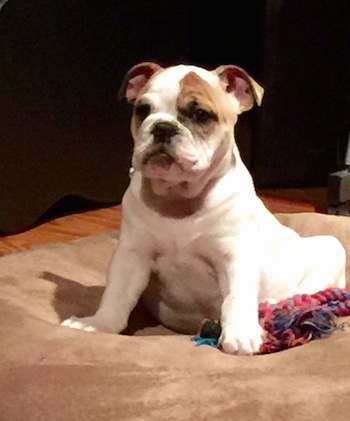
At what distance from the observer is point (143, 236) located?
A: 1.57 meters

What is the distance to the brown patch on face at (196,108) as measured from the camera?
4.92ft

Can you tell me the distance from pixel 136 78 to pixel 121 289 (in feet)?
1.36

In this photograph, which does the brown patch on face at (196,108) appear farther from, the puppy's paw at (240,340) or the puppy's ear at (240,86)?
the puppy's paw at (240,340)

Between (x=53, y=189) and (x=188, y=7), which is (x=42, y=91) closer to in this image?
(x=53, y=189)

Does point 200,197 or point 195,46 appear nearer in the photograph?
point 200,197

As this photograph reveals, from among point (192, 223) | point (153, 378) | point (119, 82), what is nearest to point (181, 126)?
point (192, 223)

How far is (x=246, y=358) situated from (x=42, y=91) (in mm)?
1525

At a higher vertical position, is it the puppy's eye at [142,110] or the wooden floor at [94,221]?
the puppy's eye at [142,110]


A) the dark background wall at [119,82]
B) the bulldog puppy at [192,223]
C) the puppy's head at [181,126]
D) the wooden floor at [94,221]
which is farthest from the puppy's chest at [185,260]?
the dark background wall at [119,82]

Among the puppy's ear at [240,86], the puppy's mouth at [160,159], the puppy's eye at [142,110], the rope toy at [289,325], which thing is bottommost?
the rope toy at [289,325]

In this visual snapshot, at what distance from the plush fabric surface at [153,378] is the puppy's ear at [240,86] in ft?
1.57

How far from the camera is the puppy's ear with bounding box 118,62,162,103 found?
166cm

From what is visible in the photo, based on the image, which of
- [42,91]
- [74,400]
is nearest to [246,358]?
[74,400]

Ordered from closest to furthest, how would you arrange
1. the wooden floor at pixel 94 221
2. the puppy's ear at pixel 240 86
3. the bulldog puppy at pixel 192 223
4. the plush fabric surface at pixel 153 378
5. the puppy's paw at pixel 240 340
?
the plush fabric surface at pixel 153 378
the puppy's paw at pixel 240 340
the bulldog puppy at pixel 192 223
the puppy's ear at pixel 240 86
the wooden floor at pixel 94 221
